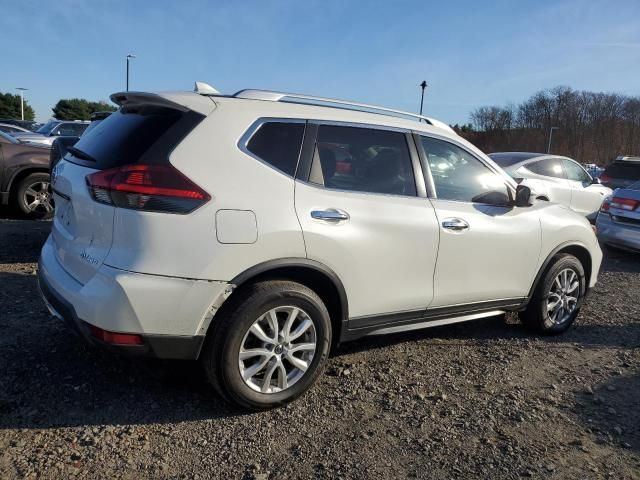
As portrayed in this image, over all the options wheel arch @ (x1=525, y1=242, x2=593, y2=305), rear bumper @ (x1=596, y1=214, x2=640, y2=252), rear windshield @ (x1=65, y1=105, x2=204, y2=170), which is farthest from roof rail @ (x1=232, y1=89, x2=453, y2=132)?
rear bumper @ (x1=596, y1=214, x2=640, y2=252)

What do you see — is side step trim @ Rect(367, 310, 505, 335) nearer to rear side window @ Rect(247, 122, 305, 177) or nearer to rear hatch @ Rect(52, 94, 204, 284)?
rear side window @ Rect(247, 122, 305, 177)

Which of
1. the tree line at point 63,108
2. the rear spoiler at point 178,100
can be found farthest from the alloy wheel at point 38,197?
the tree line at point 63,108

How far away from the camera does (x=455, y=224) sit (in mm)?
3742

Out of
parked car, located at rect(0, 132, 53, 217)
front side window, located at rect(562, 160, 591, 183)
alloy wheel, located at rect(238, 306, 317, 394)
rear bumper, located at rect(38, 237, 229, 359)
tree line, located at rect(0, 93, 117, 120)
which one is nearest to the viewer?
rear bumper, located at rect(38, 237, 229, 359)

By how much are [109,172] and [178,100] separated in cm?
55

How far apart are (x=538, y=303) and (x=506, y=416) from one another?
5.07 feet

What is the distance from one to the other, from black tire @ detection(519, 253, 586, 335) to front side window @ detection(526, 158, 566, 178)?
20.7 ft

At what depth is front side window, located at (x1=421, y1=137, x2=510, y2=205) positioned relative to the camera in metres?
3.81

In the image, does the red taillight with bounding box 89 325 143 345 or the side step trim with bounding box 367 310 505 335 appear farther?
the side step trim with bounding box 367 310 505 335

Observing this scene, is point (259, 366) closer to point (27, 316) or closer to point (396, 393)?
point (396, 393)

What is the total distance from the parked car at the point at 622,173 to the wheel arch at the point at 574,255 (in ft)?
33.7

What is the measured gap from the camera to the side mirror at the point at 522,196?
414 centimetres

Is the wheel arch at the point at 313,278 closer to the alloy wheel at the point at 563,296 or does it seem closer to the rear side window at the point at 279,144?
the rear side window at the point at 279,144

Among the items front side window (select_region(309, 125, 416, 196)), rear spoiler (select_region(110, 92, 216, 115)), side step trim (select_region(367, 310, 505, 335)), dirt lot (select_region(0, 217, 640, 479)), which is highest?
rear spoiler (select_region(110, 92, 216, 115))
